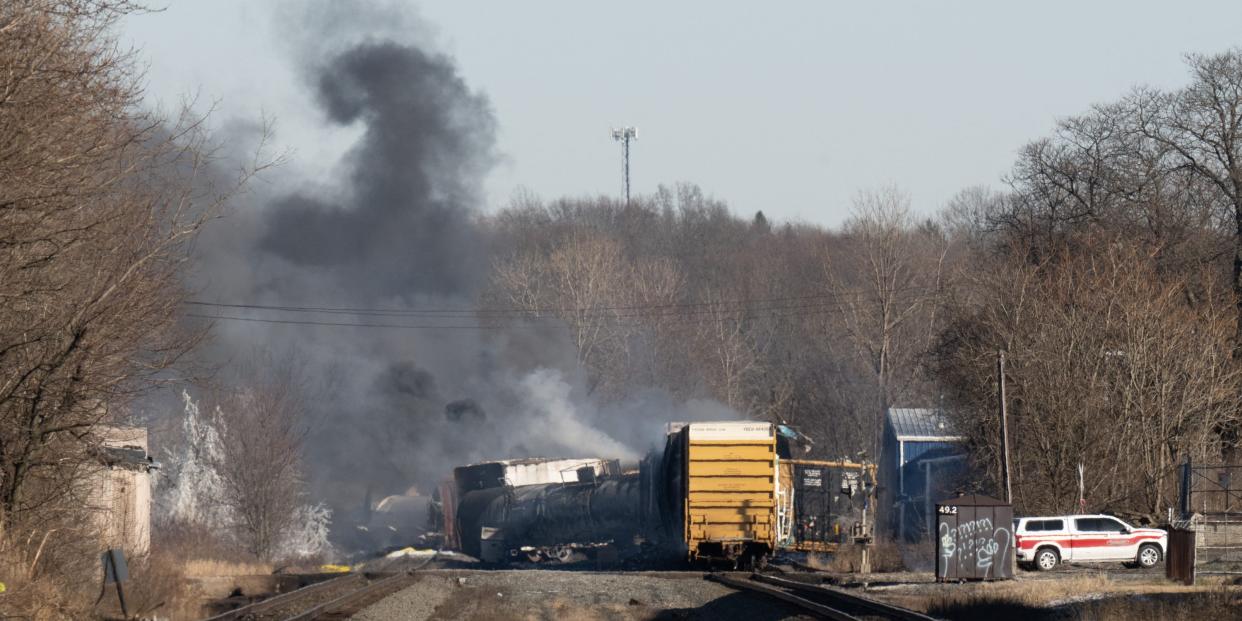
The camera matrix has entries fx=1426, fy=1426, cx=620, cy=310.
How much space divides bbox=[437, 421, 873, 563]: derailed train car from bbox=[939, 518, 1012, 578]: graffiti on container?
18.0 ft

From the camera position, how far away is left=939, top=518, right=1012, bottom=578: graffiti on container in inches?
1068

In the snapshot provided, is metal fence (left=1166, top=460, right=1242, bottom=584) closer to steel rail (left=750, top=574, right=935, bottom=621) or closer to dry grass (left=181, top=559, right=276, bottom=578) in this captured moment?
steel rail (left=750, top=574, right=935, bottom=621)

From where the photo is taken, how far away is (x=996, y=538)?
27.3 metres

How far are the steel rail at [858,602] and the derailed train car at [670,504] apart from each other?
2.64 m

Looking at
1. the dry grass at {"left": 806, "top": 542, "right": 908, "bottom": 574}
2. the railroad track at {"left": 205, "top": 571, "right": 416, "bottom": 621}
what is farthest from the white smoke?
the railroad track at {"left": 205, "top": 571, "right": 416, "bottom": 621}

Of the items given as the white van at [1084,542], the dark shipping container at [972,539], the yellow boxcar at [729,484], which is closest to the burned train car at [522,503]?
the yellow boxcar at [729,484]

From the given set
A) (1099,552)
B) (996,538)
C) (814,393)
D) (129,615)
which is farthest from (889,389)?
(129,615)

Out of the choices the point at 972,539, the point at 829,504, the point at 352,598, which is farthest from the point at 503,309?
the point at 352,598

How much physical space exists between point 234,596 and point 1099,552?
19502mm

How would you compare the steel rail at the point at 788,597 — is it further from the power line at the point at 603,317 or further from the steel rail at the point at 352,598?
the power line at the point at 603,317

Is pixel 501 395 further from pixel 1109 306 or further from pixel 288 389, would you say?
pixel 1109 306

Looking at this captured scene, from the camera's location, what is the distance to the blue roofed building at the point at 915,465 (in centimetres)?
5125

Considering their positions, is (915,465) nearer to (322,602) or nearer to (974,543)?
(974,543)

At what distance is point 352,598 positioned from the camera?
23.0m
